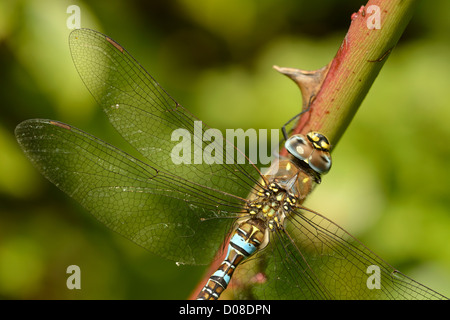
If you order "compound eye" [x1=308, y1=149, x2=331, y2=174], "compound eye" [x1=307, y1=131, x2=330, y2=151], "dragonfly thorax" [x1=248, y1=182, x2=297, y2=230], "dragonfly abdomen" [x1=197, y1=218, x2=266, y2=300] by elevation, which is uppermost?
"compound eye" [x1=308, y1=149, x2=331, y2=174]

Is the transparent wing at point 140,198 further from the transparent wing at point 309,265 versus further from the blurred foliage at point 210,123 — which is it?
the blurred foliage at point 210,123

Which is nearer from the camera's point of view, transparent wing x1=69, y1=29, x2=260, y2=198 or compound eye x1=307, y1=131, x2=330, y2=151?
compound eye x1=307, y1=131, x2=330, y2=151

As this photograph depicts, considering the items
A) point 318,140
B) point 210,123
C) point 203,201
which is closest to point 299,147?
point 318,140

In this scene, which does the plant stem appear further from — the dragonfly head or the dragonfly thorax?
the dragonfly thorax

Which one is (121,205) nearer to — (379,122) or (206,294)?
(206,294)

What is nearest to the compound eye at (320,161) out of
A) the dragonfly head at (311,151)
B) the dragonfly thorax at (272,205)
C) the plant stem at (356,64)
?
the dragonfly head at (311,151)

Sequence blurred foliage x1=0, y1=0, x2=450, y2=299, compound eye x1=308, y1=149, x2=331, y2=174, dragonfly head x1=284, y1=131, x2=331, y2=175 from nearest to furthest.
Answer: dragonfly head x1=284, y1=131, x2=331, y2=175, compound eye x1=308, y1=149, x2=331, y2=174, blurred foliage x1=0, y1=0, x2=450, y2=299

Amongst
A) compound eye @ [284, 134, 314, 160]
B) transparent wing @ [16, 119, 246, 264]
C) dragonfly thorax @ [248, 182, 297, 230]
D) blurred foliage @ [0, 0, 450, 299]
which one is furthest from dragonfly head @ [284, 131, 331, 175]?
blurred foliage @ [0, 0, 450, 299]

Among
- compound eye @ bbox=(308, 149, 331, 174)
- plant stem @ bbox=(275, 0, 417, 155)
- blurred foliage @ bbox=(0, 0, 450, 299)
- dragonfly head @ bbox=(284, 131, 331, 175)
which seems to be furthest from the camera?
blurred foliage @ bbox=(0, 0, 450, 299)
